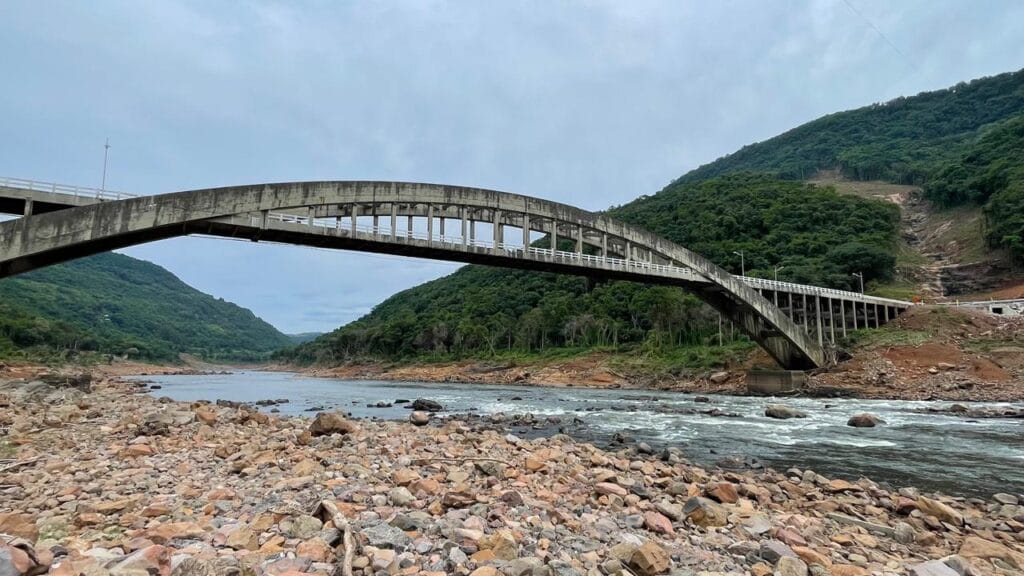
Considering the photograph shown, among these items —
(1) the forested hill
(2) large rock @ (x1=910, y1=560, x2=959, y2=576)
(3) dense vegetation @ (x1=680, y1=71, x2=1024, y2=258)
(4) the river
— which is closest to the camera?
(2) large rock @ (x1=910, y1=560, x2=959, y2=576)

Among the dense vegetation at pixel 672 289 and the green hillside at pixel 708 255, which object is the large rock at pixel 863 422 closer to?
the green hillside at pixel 708 255

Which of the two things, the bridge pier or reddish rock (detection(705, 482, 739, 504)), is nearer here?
reddish rock (detection(705, 482, 739, 504))

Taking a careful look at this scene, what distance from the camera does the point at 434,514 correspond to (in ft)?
20.8

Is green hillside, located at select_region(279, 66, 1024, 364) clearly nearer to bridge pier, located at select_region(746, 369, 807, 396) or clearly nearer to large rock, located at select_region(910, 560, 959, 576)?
bridge pier, located at select_region(746, 369, 807, 396)

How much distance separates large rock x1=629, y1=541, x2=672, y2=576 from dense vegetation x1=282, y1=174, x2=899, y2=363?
201 feet

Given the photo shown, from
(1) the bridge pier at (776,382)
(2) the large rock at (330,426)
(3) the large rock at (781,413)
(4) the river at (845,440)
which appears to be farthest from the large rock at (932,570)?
(1) the bridge pier at (776,382)

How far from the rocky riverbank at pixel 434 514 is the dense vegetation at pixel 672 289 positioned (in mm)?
56600

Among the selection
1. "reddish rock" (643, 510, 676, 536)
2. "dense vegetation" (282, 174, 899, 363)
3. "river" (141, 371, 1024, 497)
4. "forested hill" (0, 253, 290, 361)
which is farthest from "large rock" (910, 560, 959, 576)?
"forested hill" (0, 253, 290, 361)

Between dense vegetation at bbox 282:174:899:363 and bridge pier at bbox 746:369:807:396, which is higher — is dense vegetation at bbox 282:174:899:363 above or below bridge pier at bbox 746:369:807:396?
above

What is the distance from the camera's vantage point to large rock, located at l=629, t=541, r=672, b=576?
5047 mm

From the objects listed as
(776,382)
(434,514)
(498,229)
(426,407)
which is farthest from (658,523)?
(776,382)

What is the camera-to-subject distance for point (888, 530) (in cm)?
779

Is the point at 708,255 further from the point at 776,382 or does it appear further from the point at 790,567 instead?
the point at 790,567

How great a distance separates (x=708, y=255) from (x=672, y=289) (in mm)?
17089
